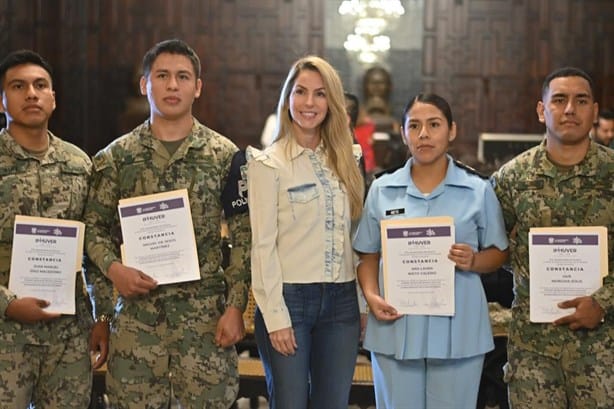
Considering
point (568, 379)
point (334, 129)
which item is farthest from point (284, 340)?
point (568, 379)

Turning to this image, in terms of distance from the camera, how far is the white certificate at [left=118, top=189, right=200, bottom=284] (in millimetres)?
→ 3086

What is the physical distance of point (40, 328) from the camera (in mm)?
3139

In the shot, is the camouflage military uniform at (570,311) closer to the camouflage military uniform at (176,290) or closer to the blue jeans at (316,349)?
the blue jeans at (316,349)

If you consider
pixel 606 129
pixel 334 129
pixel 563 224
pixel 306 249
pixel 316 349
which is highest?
pixel 606 129

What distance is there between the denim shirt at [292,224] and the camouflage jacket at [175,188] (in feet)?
0.41

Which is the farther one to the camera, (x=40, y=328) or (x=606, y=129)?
(x=606, y=129)

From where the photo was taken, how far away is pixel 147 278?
10.0 feet

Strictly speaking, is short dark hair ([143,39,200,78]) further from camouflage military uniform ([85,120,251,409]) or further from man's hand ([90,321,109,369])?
man's hand ([90,321,109,369])

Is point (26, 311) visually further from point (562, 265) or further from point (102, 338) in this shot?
point (562, 265)

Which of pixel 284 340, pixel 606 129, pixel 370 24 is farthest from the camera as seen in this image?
pixel 370 24

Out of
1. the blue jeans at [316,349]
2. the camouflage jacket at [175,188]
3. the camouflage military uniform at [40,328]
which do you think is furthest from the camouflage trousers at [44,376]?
the blue jeans at [316,349]

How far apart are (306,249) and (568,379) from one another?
0.99 m

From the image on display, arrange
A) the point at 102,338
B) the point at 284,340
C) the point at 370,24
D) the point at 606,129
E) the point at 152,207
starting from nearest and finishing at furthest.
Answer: the point at 284,340, the point at 152,207, the point at 102,338, the point at 606,129, the point at 370,24

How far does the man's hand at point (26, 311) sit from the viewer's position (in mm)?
3078
